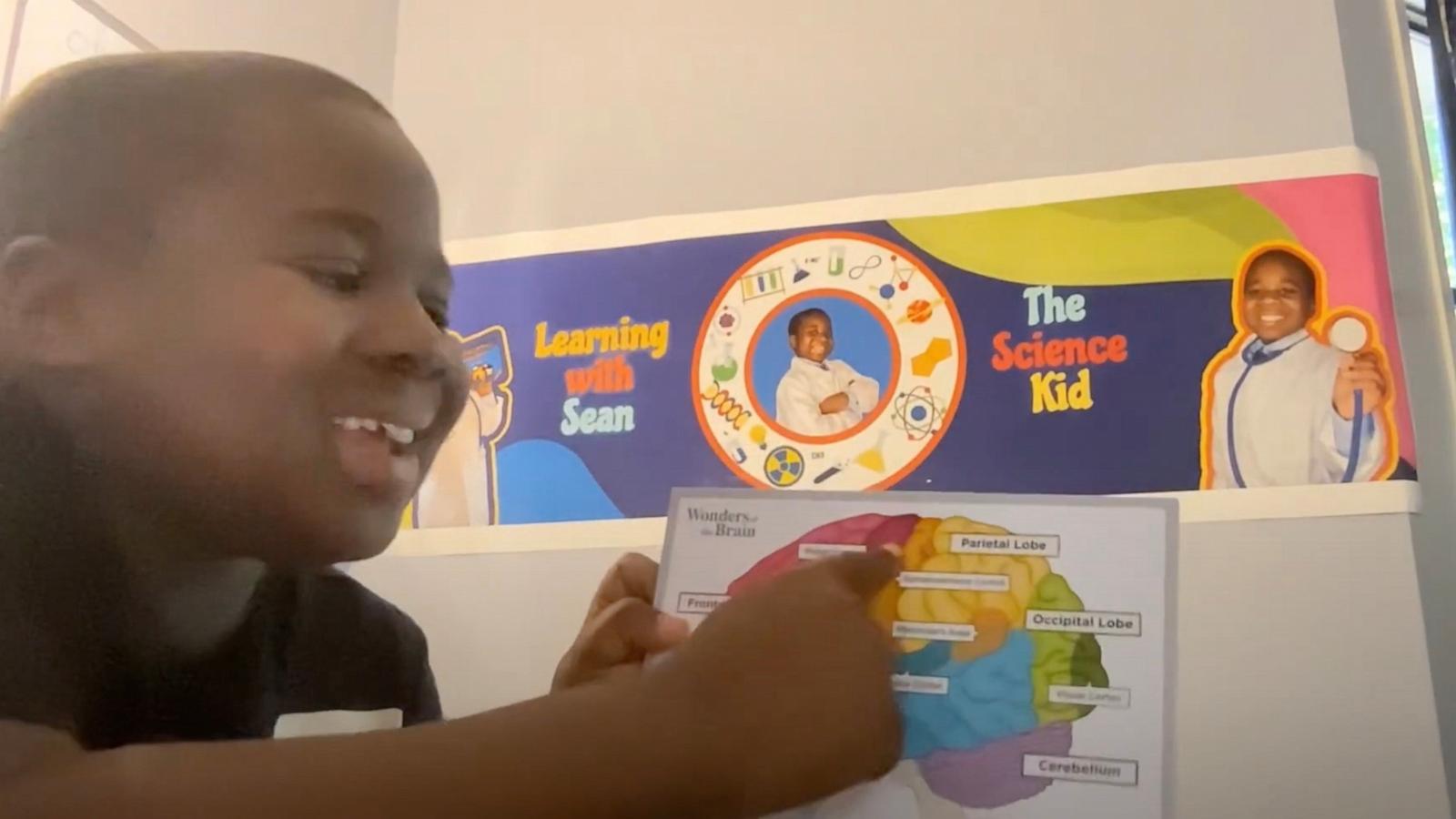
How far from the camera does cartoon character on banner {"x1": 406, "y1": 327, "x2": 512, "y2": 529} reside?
651mm

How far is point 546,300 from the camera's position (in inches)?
27.8

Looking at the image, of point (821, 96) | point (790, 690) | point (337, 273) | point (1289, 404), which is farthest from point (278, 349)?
point (1289, 404)

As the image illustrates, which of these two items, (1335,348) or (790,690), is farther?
(1335,348)

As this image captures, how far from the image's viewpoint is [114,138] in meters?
0.48

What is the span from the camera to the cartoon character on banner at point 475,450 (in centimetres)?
65

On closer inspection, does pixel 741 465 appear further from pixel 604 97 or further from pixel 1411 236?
pixel 1411 236

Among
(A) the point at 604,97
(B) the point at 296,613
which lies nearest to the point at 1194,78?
(A) the point at 604,97

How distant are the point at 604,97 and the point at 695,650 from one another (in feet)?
1.38

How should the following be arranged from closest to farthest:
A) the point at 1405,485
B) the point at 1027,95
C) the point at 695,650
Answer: the point at 695,650
the point at 1405,485
the point at 1027,95

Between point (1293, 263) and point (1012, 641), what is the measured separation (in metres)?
0.28

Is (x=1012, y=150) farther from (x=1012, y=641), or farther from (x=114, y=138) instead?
(x=114, y=138)

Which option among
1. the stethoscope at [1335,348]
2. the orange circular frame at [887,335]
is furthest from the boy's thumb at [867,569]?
the stethoscope at [1335,348]

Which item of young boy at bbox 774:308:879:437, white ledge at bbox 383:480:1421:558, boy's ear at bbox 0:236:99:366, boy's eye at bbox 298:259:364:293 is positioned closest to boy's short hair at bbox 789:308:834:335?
young boy at bbox 774:308:879:437

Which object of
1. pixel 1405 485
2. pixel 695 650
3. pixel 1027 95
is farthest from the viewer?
pixel 1027 95
